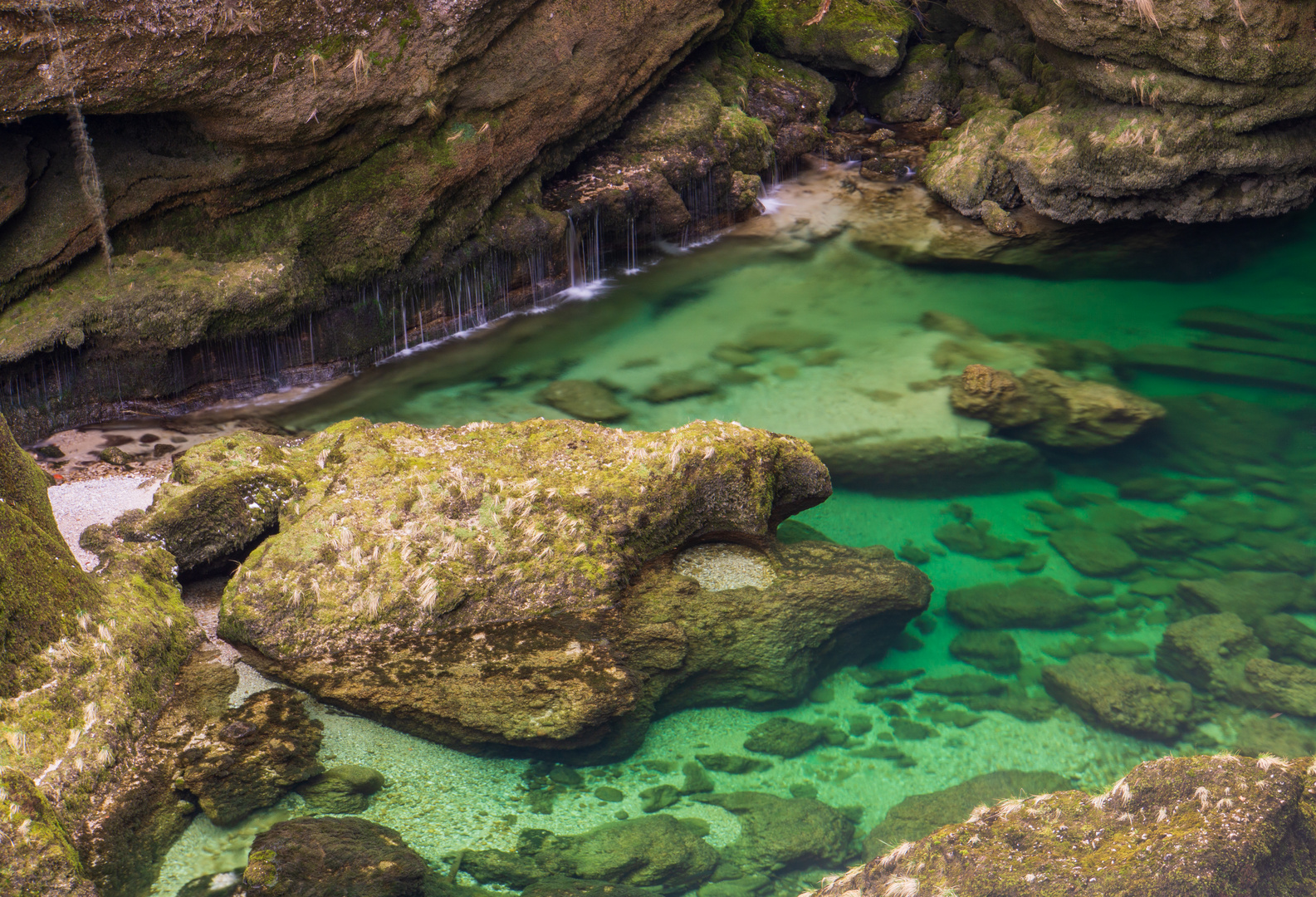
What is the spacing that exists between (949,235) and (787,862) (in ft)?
33.4

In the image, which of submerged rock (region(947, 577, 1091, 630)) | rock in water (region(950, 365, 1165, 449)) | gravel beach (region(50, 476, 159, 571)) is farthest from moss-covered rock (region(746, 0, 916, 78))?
gravel beach (region(50, 476, 159, 571))

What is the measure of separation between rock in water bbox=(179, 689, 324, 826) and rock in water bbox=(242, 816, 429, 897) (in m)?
0.26

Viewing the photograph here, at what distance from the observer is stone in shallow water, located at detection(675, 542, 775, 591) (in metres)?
6.11

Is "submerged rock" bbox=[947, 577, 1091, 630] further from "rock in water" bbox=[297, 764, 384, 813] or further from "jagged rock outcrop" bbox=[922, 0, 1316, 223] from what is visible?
"jagged rock outcrop" bbox=[922, 0, 1316, 223]

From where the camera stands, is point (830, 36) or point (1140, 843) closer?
point (1140, 843)

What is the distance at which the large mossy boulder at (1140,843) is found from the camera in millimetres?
3900

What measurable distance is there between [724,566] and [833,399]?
367 cm

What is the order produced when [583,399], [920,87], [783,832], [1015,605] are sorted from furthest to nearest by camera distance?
1. [920,87]
2. [583,399]
3. [1015,605]
4. [783,832]

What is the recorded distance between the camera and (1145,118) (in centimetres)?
1147

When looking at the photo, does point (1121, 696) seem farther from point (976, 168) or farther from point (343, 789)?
point (976, 168)

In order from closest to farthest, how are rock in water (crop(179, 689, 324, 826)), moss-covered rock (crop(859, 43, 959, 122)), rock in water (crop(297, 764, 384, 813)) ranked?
rock in water (crop(179, 689, 324, 826)), rock in water (crop(297, 764, 384, 813)), moss-covered rock (crop(859, 43, 959, 122))

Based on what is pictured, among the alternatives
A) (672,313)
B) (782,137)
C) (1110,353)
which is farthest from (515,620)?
(782,137)

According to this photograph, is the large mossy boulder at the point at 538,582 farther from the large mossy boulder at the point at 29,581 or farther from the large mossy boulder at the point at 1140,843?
the large mossy boulder at the point at 1140,843

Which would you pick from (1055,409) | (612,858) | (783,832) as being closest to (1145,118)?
(1055,409)
